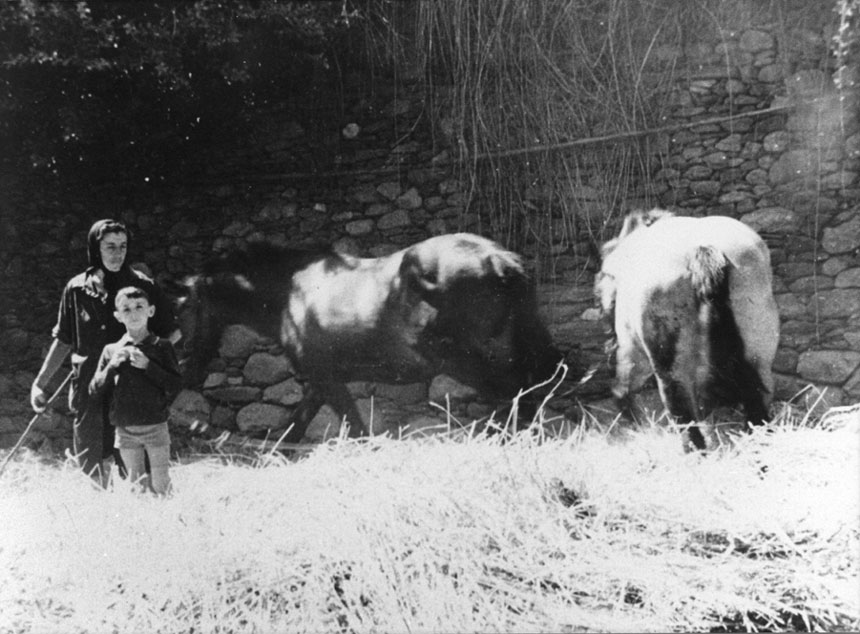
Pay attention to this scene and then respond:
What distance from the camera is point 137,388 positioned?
3678 millimetres

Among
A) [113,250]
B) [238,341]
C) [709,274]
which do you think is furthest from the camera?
[238,341]

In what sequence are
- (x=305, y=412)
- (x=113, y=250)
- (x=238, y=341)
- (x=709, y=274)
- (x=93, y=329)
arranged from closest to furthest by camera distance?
(x=709, y=274) → (x=93, y=329) → (x=113, y=250) → (x=305, y=412) → (x=238, y=341)

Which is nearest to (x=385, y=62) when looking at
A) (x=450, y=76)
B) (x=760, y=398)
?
(x=450, y=76)

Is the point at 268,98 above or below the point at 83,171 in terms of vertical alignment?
above

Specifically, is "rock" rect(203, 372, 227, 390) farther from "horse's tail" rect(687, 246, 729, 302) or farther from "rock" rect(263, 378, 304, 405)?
"horse's tail" rect(687, 246, 729, 302)

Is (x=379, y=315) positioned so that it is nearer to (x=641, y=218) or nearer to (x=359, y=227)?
(x=359, y=227)

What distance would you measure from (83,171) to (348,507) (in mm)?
2298

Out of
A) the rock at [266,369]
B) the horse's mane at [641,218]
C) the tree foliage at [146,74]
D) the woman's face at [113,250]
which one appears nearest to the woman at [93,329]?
the woman's face at [113,250]

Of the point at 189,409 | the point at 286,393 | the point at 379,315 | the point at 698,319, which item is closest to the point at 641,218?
the point at 698,319

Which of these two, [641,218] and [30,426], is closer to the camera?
[641,218]

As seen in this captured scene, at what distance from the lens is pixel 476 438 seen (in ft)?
12.5

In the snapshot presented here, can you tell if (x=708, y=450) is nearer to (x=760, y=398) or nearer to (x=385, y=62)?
(x=760, y=398)

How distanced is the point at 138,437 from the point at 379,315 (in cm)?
132

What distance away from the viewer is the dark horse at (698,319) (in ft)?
12.1
